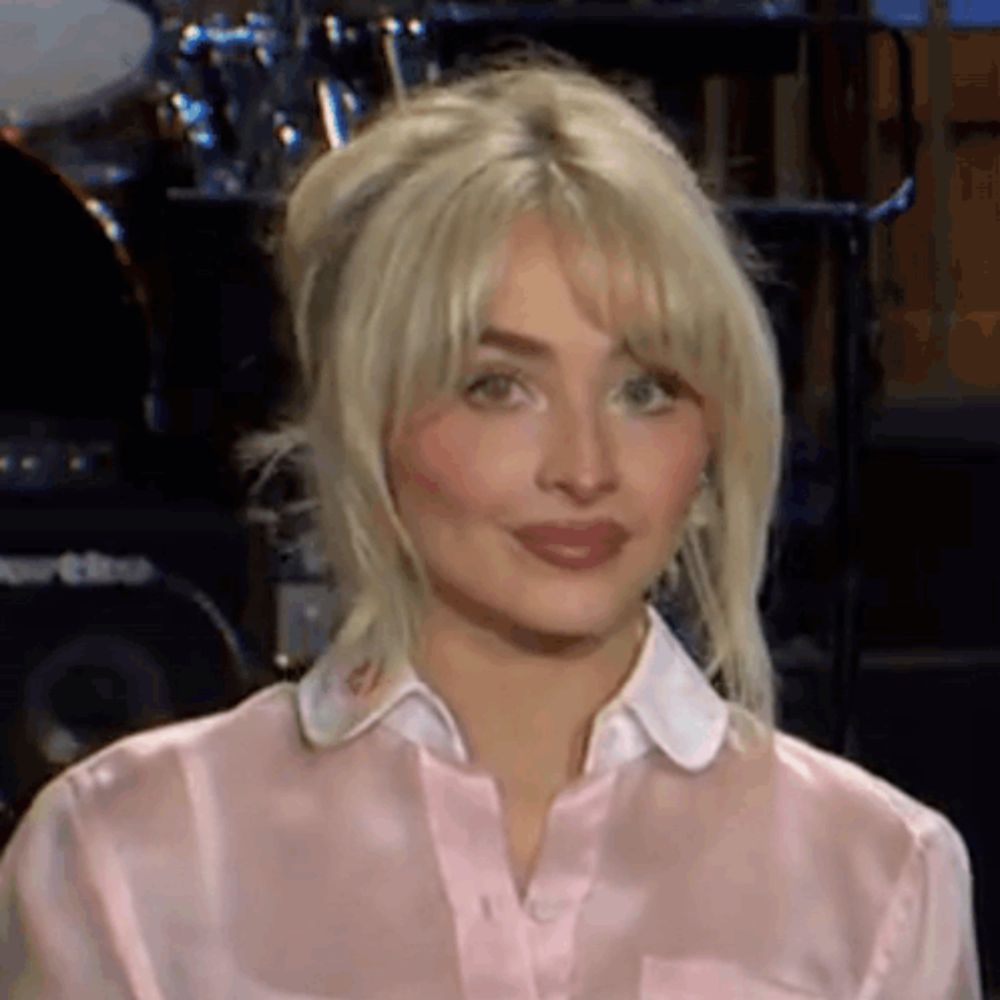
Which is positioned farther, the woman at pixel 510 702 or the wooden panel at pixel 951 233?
the wooden panel at pixel 951 233

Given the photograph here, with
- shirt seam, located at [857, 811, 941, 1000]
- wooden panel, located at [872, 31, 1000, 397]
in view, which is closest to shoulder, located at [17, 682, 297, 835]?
shirt seam, located at [857, 811, 941, 1000]

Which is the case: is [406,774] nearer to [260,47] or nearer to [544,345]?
[544,345]

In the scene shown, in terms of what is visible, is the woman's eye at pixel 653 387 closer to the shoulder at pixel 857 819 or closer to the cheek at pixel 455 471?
the cheek at pixel 455 471

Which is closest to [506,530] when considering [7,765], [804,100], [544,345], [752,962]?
[544,345]

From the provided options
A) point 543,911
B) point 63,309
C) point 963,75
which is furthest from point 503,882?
point 963,75

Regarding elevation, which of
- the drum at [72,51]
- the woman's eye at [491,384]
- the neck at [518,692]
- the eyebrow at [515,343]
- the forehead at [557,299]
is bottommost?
the drum at [72,51]

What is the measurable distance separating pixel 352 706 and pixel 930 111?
11.2 ft

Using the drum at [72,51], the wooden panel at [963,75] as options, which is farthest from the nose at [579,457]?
the wooden panel at [963,75]

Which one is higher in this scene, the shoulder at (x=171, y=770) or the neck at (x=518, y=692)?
the neck at (x=518, y=692)

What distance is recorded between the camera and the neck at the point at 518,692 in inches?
42.2

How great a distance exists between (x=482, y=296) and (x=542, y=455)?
2.4 inches

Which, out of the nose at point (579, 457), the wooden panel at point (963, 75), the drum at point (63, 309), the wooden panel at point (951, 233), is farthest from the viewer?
the wooden panel at point (963, 75)

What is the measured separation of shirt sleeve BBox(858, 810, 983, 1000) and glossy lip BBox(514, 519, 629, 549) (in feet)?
0.59

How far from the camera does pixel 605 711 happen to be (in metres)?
1.08
